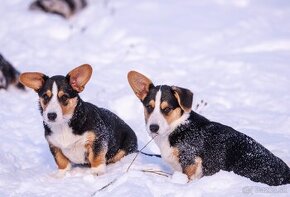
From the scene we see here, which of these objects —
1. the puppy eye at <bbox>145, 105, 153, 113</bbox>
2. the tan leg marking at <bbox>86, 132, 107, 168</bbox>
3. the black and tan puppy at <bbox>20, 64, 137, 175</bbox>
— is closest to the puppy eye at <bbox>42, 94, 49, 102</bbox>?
the black and tan puppy at <bbox>20, 64, 137, 175</bbox>

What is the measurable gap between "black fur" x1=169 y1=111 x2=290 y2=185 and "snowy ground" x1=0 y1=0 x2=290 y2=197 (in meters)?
0.29

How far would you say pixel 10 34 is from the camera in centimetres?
1272

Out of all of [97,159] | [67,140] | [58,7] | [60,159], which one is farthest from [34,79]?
[58,7]

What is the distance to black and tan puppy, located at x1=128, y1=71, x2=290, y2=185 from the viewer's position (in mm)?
5609

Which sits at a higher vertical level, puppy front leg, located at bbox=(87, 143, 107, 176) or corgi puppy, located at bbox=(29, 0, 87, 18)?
puppy front leg, located at bbox=(87, 143, 107, 176)

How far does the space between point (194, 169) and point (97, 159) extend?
994 mm

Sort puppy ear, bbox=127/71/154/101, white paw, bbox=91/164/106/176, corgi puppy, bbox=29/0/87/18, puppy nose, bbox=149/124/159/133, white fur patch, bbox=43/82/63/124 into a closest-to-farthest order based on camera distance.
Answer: puppy nose, bbox=149/124/159/133, white fur patch, bbox=43/82/63/124, puppy ear, bbox=127/71/154/101, white paw, bbox=91/164/106/176, corgi puppy, bbox=29/0/87/18

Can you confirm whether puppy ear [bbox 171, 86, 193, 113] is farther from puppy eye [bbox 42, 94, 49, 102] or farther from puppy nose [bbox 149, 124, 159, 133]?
puppy eye [bbox 42, 94, 49, 102]

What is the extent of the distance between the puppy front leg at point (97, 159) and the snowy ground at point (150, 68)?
0.30 feet

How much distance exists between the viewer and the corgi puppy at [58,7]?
13.9 metres

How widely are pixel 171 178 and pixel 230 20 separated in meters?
8.02

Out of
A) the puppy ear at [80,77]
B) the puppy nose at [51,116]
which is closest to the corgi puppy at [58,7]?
the puppy ear at [80,77]

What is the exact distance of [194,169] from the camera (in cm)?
577

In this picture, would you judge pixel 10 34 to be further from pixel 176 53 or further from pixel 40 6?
pixel 176 53
